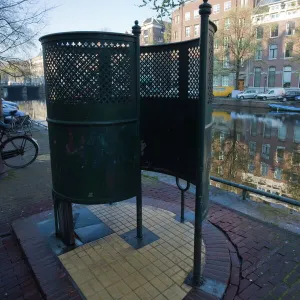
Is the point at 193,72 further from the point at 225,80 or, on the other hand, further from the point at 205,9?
the point at 225,80

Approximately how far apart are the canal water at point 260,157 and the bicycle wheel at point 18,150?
5.01 meters

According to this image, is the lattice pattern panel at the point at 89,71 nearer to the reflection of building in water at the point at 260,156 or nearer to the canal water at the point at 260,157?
the canal water at the point at 260,157

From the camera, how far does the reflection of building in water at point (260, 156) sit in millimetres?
8094

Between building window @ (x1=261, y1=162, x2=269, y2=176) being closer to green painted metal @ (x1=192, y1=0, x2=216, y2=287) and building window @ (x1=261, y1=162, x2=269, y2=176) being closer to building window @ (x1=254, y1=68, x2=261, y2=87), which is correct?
green painted metal @ (x1=192, y1=0, x2=216, y2=287)

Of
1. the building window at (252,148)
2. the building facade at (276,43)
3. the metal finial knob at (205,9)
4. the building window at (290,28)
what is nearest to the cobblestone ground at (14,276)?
the metal finial knob at (205,9)

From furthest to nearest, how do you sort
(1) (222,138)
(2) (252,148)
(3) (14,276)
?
(1) (222,138) < (2) (252,148) < (3) (14,276)

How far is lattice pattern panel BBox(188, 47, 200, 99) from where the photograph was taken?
288 centimetres

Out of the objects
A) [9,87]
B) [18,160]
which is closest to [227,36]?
[18,160]

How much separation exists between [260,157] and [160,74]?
864 cm

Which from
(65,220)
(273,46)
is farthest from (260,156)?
→ (273,46)

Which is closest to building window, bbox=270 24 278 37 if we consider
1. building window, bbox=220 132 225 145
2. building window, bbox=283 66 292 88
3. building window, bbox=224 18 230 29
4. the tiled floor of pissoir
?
building window, bbox=283 66 292 88

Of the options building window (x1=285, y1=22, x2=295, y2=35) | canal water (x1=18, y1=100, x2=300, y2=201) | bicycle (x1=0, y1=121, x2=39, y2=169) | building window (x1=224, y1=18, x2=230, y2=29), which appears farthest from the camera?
building window (x1=224, y1=18, x2=230, y2=29)

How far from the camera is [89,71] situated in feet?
9.63

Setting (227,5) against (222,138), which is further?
(227,5)
